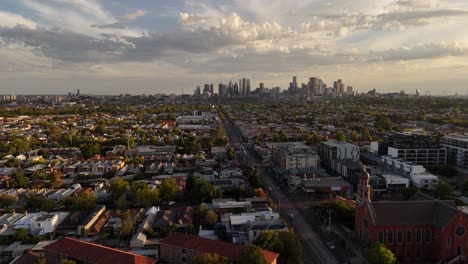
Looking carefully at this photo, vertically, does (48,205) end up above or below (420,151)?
below

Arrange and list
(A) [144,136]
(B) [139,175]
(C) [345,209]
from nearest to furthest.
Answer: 1. (C) [345,209]
2. (B) [139,175]
3. (A) [144,136]

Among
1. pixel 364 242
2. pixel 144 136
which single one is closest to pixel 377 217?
pixel 364 242

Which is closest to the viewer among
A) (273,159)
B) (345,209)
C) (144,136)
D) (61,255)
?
(61,255)

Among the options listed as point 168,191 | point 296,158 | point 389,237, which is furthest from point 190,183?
point 389,237

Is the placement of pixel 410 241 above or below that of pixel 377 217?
below

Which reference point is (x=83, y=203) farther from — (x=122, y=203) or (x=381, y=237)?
(x=381, y=237)

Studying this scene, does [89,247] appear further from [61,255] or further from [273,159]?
[273,159]
